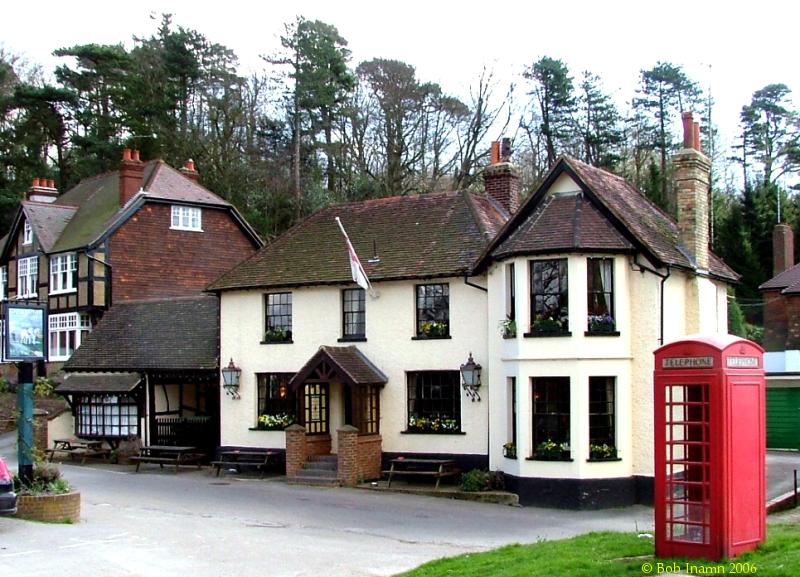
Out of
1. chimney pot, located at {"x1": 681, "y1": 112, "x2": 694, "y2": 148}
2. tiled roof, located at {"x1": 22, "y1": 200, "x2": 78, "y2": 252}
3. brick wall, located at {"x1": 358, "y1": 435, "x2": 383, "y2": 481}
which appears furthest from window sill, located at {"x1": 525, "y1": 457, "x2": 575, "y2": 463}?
tiled roof, located at {"x1": 22, "y1": 200, "x2": 78, "y2": 252}

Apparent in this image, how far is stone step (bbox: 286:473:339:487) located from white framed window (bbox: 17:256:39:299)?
70.8 ft

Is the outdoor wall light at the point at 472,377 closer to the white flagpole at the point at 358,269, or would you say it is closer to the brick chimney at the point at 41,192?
the white flagpole at the point at 358,269

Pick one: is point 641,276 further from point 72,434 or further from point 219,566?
point 72,434

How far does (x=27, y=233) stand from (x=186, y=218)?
754cm

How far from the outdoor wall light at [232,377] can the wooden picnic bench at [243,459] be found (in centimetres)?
165

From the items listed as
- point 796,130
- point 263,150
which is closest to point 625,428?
point 263,150

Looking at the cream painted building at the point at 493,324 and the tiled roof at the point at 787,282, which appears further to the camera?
the tiled roof at the point at 787,282

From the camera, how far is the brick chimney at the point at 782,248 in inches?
1788

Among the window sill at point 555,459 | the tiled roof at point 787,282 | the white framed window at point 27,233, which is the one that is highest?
the white framed window at point 27,233

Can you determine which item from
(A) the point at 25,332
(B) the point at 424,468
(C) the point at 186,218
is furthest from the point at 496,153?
(C) the point at 186,218

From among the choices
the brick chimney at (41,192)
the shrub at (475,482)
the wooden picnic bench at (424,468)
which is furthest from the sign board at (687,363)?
the brick chimney at (41,192)

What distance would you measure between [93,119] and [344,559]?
4410 cm

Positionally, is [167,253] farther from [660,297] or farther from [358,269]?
[660,297]

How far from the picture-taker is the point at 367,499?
2261 centimetres
